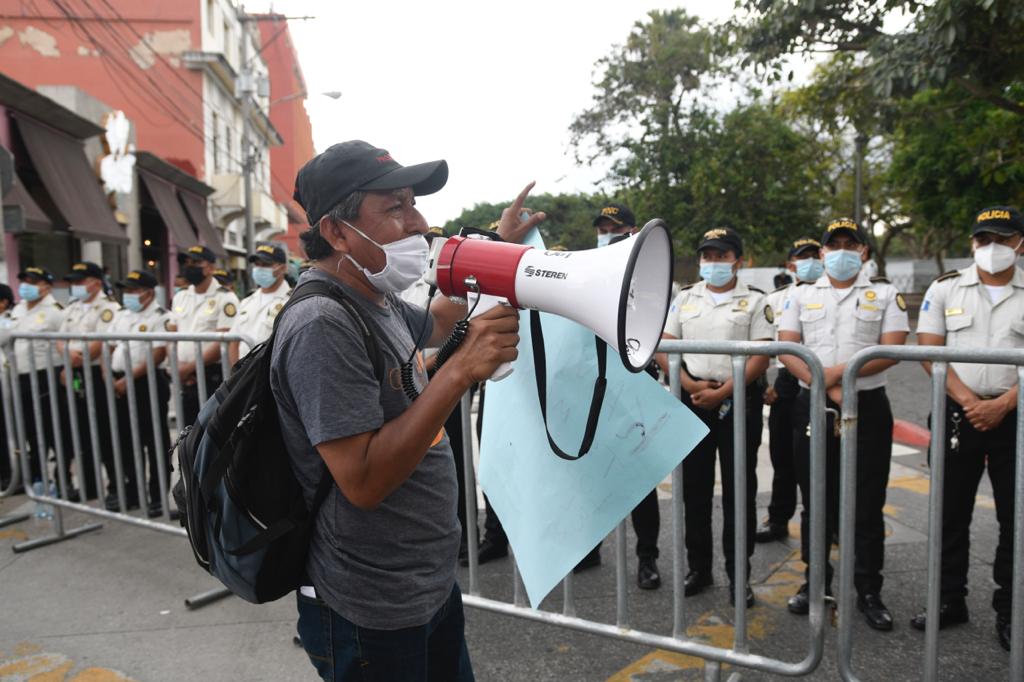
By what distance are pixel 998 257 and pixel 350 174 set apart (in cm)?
322

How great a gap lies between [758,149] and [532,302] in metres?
19.6

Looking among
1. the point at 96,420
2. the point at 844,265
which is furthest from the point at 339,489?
the point at 96,420

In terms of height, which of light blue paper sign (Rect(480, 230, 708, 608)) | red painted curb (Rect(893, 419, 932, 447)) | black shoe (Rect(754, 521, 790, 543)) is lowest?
red painted curb (Rect(893, 419, 932, 447))

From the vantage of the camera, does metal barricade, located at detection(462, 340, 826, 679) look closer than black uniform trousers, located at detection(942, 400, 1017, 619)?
Yes

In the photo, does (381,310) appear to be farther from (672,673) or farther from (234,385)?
(672,673)

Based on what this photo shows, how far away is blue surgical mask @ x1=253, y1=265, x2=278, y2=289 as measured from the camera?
5473mm

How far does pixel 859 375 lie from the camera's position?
3482 millimetres

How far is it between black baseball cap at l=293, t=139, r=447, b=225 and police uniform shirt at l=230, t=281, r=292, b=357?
152 inches

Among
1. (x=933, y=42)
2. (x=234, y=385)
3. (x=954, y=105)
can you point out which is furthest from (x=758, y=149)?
(x=234, y=385)

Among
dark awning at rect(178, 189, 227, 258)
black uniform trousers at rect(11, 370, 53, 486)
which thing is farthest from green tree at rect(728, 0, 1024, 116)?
dark awning at rect(178, 189, 227, 258)

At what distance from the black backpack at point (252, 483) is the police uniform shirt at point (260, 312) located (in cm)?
378

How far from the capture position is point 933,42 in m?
6.07

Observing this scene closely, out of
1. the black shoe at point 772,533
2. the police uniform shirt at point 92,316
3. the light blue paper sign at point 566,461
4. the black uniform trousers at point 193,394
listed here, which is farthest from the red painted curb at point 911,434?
the police uniform shirt at point 92,316

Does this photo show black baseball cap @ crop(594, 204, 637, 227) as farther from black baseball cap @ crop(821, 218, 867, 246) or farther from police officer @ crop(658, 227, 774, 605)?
black baseball cap @ crop(821, 218, 867, 246)
